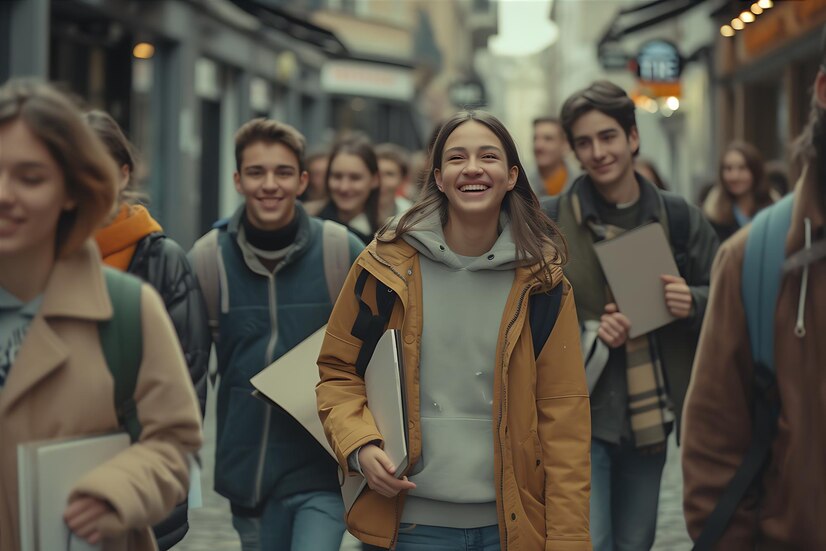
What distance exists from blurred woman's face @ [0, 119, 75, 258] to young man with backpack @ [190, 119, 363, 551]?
212 cm

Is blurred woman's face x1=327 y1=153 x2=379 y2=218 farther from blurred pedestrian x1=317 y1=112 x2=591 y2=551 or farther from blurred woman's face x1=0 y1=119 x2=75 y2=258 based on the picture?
blurred woman's face x1=0 y1=119 x2=75 y2=258

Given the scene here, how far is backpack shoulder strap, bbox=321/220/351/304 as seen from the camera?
4902 mm

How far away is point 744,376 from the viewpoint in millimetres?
2947

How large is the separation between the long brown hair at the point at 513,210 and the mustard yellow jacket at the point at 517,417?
0.05 meters

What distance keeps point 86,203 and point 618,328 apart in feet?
8.59

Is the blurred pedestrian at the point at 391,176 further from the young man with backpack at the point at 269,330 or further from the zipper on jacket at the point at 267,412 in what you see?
the zipper on jacket at the point at 267,412

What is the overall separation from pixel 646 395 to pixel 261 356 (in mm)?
1395

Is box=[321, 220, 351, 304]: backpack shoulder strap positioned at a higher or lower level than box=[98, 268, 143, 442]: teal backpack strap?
higher

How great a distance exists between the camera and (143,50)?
18578 millimetres

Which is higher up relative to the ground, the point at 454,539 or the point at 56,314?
the point at 56,314

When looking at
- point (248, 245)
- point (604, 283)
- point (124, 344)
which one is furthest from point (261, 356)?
point (124, 344)

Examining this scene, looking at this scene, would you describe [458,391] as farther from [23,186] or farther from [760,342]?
[23,186]

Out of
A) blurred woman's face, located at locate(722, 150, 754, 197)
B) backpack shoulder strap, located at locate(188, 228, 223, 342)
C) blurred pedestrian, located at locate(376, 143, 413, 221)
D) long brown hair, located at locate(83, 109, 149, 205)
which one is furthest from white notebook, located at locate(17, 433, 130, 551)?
blurred woman's face, located at locate(722, 150, 754, 197)

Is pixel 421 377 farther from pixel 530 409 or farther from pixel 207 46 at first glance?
pixel 207 46
